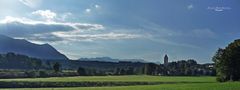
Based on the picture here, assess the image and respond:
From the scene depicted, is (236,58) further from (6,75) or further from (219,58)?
(6,75)

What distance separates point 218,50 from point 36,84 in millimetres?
40409

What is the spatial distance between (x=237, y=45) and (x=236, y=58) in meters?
2.85

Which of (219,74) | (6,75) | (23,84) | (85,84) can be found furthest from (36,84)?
(6,75)

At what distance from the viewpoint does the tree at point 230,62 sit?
102 metres

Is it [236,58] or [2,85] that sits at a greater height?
[236,58]

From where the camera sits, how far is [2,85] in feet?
346

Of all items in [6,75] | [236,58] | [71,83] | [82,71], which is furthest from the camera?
[82,71]

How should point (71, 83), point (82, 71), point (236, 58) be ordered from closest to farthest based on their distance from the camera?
point (236, 58) → point (71, 83) → point (82, 71)

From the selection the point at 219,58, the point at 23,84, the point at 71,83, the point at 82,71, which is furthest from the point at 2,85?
the point at 82,71

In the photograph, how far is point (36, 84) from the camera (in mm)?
107688

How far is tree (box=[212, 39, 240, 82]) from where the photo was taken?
335ft

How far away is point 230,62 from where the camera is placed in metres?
103

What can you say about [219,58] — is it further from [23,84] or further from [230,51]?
[23,84]

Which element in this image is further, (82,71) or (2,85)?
(82,71)
